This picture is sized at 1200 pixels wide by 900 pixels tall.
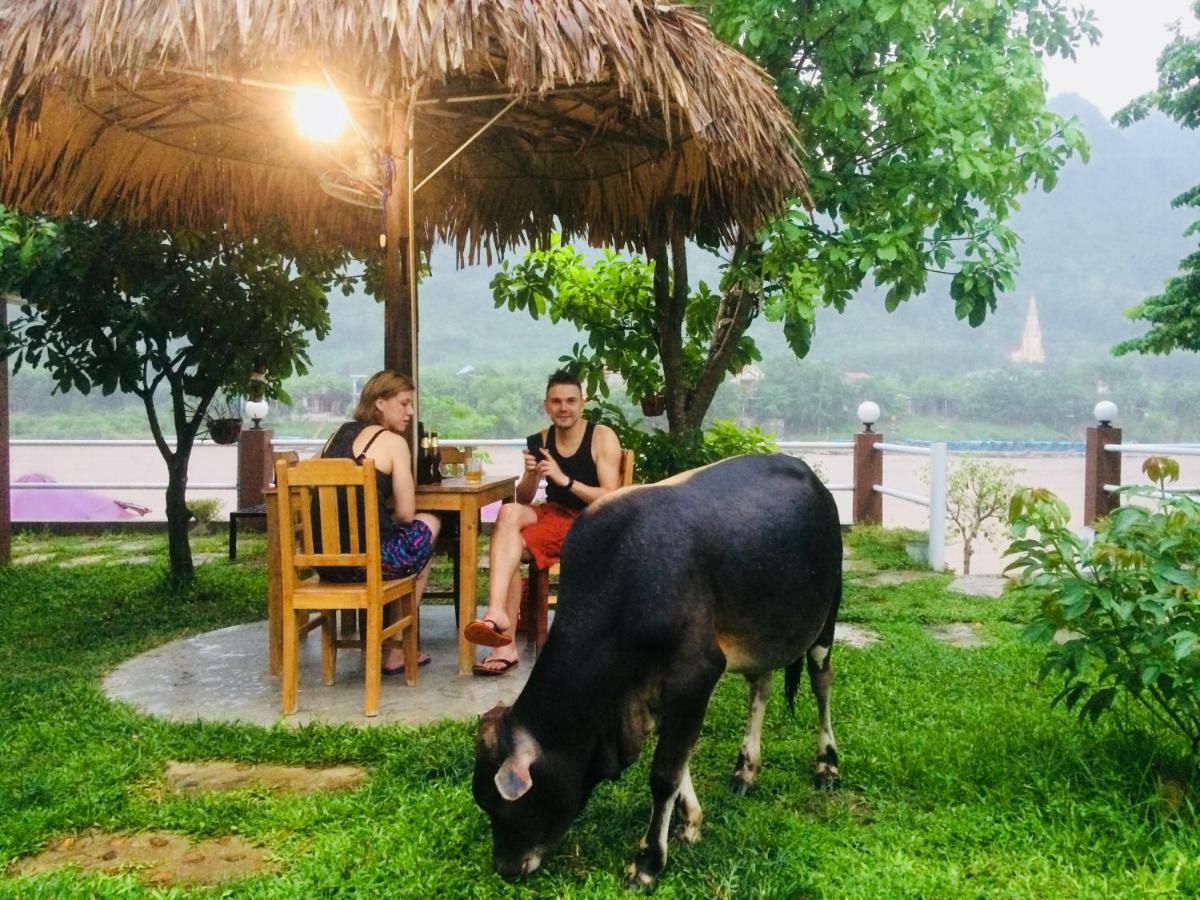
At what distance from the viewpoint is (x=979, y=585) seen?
6227mm

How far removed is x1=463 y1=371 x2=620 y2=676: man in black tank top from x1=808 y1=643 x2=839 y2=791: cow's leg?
3.63ft

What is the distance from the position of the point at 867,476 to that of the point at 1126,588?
604 cm

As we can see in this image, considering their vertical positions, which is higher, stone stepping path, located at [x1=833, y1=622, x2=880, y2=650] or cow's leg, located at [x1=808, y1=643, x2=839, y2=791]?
cow's leg, located at [x1=808, y1=643, x2=839, y2=791]

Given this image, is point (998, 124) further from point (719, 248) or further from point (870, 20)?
point (719, 248)

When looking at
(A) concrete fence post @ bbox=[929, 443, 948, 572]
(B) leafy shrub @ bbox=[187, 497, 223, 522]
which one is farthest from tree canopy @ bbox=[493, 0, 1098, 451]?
(B) leafy shrub @ bbox=[187, 497, 223, 522]

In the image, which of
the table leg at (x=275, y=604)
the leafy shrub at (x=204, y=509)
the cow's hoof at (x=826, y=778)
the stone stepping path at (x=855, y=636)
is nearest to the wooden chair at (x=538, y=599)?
the table leg at (x=275, y=604)

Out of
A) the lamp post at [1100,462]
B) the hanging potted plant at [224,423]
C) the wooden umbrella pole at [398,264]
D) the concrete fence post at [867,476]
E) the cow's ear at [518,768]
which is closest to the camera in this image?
the cow's ear at [518,768]

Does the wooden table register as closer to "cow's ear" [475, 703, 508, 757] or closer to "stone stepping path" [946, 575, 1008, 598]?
"cow's ear" [475, 703, 508, 757]

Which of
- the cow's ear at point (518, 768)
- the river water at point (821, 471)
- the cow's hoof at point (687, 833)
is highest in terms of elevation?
the cow's ear at point (518, 768)

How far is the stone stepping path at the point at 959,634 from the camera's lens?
186 inches

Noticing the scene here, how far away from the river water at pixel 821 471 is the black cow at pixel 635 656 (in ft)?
7.00

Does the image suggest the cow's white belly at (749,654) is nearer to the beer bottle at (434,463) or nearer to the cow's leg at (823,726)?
the cow's leg at (823,726)

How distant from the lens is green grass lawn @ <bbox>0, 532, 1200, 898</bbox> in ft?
7.68

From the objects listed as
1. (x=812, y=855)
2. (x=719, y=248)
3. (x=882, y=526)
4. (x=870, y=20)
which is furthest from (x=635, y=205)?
(x=882, y=526)
